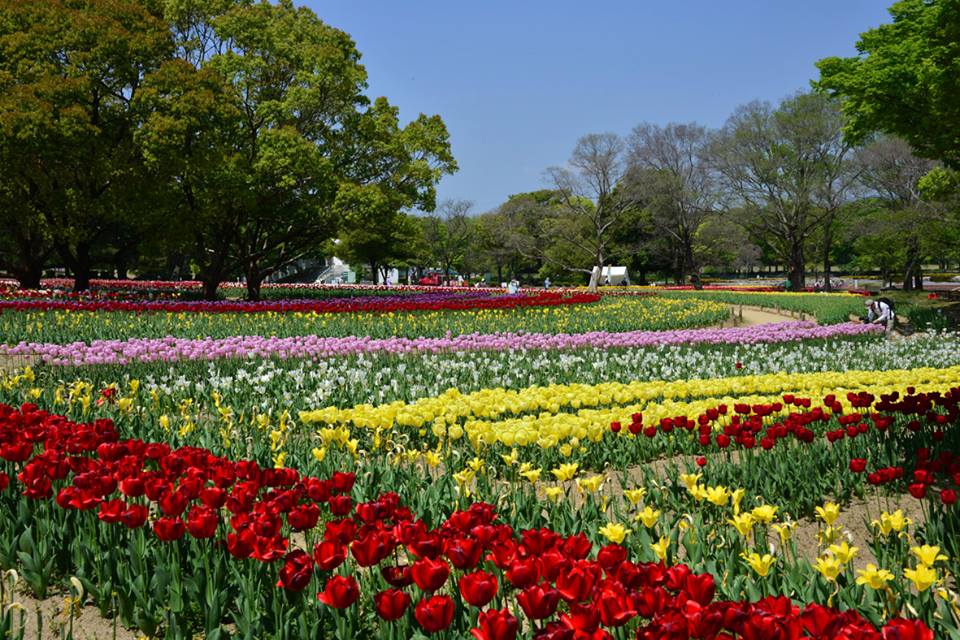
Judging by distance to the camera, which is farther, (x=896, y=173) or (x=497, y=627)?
(x=896, y=173)

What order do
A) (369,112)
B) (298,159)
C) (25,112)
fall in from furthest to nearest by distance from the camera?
(369,112) < (298,159) < (25,112)

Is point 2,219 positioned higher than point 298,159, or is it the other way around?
point 298,159

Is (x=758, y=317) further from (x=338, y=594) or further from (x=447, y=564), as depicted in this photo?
(x=338, y=594)

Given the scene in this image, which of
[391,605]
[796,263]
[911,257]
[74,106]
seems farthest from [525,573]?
[796,263]

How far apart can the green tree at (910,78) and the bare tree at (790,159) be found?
15.4 m

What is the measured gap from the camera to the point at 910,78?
1784 cm

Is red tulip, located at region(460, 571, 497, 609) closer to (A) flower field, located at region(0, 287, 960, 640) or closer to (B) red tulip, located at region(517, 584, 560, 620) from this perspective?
(A) flower field, located at region(0, 287, 960, 640)

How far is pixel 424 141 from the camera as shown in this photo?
27062mm

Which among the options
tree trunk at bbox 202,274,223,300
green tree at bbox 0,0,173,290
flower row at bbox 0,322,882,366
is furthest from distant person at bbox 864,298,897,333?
green tree at bbox 0,0,173,290

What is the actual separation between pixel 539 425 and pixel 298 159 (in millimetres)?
19782

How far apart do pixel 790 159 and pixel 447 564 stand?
39.9m

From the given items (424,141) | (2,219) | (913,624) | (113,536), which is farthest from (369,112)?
(913,624)

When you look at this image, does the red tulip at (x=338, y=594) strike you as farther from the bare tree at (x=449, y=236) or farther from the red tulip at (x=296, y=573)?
the bare tree at (x=449, y=236)

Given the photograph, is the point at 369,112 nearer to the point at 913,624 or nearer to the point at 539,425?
the point at 539,425
